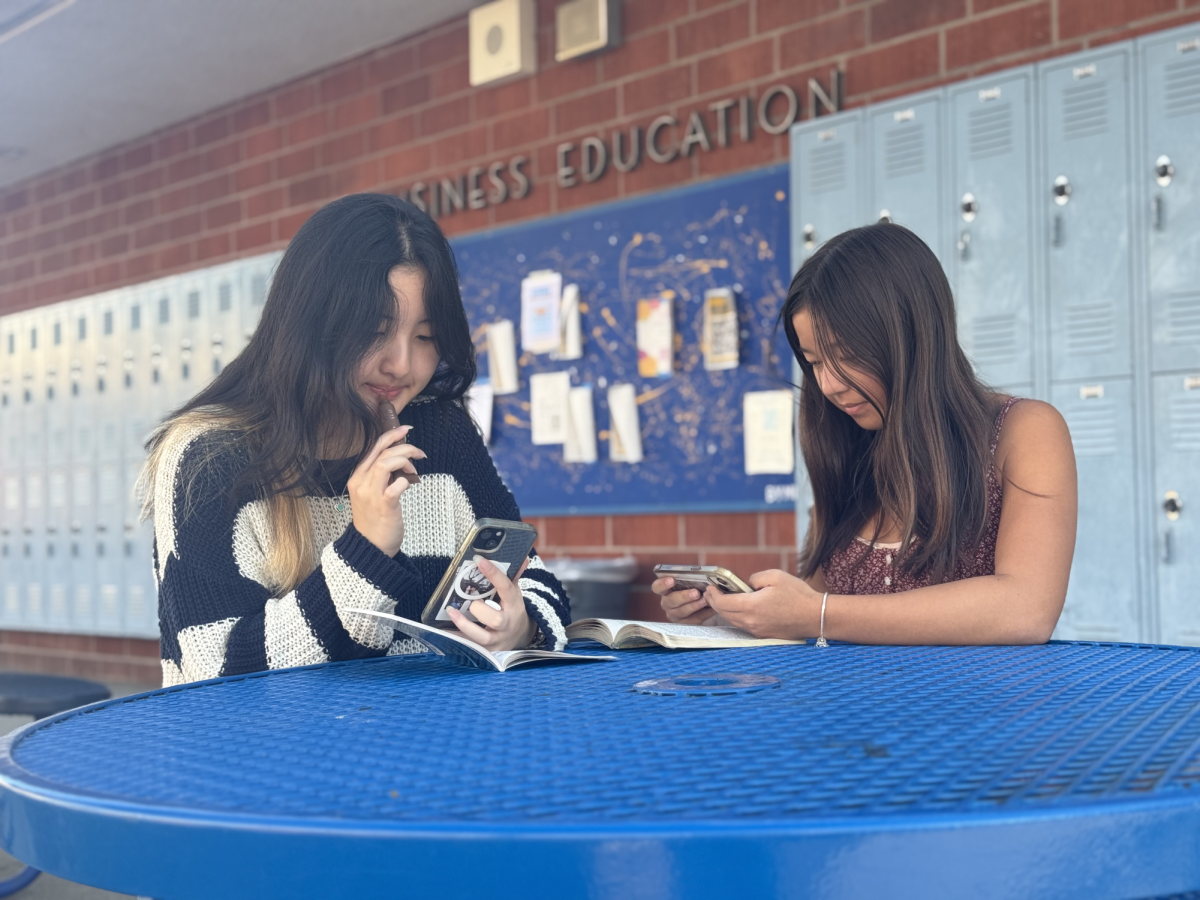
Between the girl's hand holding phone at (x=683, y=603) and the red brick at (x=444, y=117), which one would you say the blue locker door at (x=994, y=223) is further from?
the red brick at (x=444, y=117)

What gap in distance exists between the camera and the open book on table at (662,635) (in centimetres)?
138

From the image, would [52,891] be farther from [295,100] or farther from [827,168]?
[295,100]

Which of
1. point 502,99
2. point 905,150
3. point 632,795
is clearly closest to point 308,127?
point 502,99

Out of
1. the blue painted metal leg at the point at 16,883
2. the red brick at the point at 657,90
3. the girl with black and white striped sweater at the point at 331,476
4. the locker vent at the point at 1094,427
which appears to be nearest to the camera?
the girl with black and white striped sweater at the point at 331,476

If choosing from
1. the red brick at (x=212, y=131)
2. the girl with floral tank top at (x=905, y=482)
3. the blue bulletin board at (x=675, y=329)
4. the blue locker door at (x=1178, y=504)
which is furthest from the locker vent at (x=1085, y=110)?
the red brick at (x=212, y=131)

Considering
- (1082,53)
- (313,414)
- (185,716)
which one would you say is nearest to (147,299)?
(1082,53)

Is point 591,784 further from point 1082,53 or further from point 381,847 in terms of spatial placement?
point 1082,53

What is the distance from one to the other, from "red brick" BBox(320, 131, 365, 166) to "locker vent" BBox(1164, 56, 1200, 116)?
10.9ft

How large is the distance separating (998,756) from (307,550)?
91 cm

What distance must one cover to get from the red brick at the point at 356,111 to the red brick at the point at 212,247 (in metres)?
0.88

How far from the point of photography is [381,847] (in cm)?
58

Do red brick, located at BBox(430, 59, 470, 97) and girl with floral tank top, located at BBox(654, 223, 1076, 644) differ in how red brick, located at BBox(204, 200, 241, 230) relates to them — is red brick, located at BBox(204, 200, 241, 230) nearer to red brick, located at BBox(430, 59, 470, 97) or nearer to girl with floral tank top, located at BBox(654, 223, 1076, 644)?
red brick, located at BBox(430, 59, 470, 97)

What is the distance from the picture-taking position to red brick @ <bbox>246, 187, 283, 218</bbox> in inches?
217


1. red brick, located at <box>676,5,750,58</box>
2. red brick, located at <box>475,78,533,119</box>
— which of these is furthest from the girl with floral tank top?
red brick, located at <box>475,78,533,119</box>
